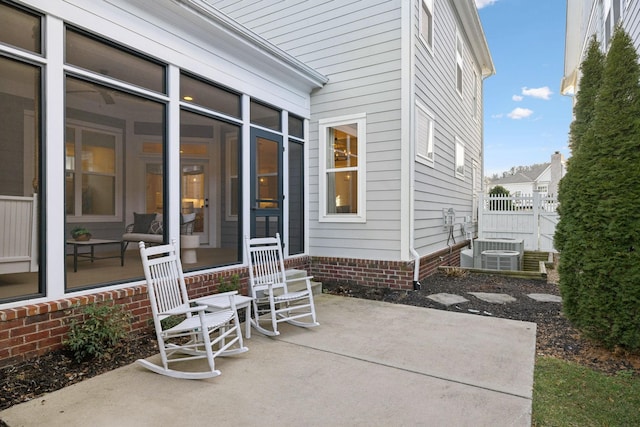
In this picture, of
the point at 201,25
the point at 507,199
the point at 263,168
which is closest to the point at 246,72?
the point at 201,25

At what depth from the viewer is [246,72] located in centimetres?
532

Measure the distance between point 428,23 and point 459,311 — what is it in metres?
5.31

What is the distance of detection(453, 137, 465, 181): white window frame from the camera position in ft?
30.4

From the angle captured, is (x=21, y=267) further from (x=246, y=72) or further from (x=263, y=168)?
(x=246, y=72)

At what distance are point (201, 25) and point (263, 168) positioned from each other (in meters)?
2.08

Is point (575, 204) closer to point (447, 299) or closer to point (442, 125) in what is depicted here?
point (447, 299)

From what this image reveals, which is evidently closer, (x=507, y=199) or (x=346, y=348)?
(x=346, y=348)

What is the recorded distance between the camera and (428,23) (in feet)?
23.2

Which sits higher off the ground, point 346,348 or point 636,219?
point 636,219

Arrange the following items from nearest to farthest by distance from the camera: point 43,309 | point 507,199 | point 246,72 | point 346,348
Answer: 1. point 43,309
2. point 346,348
3. point 246,72
4. point 507,199

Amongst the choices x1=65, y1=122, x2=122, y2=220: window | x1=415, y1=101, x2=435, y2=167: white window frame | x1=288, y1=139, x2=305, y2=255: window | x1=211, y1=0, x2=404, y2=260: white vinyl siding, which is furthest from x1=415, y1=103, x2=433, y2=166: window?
x1=65, y1=122, x2=122, y2=220: window

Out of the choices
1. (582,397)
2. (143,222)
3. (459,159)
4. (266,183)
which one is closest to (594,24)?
(459,159)

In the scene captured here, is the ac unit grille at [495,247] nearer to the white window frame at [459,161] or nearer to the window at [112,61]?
the white window frame at [459,161]

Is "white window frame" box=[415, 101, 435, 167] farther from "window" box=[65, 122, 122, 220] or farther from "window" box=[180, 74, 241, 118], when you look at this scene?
"window" box=[65, 122, 122, 220]
